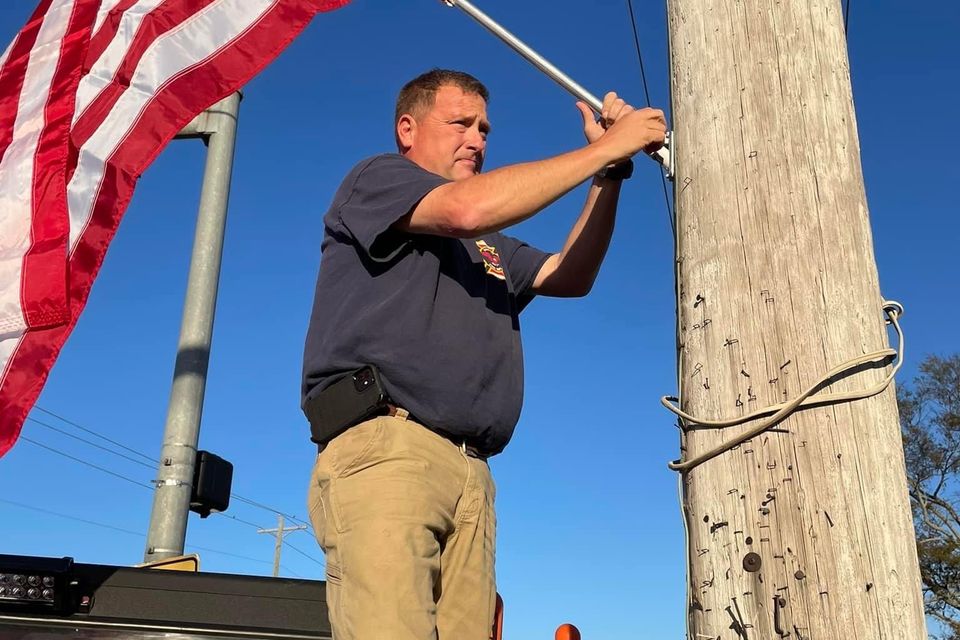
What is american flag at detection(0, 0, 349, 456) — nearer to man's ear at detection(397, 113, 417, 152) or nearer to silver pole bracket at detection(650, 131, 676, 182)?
man's ear at detection(397, 113, 417, 152)

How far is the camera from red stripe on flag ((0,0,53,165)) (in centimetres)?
420

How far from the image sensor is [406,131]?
3.17m

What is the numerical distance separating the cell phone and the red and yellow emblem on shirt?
2.13 ft

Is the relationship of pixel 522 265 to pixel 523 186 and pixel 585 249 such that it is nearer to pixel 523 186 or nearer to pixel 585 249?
pixel 585 249

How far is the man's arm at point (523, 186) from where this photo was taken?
249cm

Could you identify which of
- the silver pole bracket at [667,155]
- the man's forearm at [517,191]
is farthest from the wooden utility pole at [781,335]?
the man's forearm at [517,191]

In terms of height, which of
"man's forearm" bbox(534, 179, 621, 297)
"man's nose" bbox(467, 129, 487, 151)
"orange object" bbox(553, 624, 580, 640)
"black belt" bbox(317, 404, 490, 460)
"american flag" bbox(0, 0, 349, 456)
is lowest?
"orange object" bbox(553, 624, 580, 640)

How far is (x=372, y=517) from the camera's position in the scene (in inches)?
90.7

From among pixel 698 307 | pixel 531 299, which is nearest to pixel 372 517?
pixel 698 307

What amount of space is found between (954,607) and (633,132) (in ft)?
85.0

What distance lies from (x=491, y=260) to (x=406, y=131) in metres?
0.50

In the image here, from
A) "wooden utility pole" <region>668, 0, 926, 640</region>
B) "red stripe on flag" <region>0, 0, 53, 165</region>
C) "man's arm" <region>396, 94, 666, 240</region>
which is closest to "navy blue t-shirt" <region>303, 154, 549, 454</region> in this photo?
"man's arm" <region>396, 94, 666, 240</region>

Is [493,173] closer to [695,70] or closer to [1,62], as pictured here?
[695,70]

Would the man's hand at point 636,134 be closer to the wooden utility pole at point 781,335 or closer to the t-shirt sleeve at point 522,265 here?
the wooden utility pole at point 781,335
